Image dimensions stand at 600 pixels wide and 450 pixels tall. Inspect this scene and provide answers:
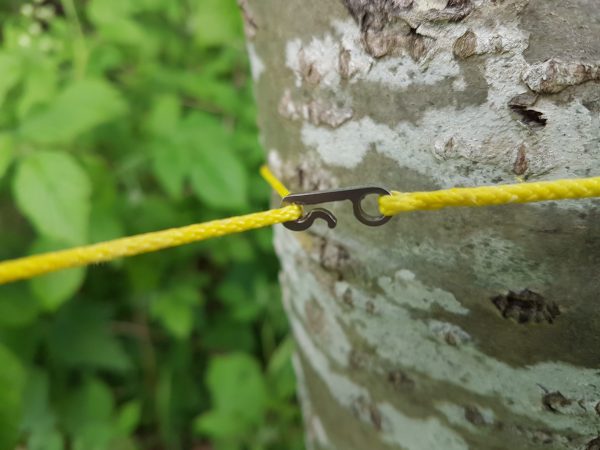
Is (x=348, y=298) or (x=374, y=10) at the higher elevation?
(x=374, y=10)

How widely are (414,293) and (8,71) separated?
3.33ft

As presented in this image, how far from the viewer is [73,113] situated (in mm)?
1136

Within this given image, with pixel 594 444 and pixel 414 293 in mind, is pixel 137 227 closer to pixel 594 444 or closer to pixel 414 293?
pixel 414 293

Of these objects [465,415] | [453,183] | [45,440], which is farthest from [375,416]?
[45,440]

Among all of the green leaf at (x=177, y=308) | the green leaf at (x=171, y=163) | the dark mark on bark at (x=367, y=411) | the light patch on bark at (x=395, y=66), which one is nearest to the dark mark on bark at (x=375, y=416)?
the dark mark on bark at (x=367, y=411)

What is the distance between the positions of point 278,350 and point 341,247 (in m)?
1.20

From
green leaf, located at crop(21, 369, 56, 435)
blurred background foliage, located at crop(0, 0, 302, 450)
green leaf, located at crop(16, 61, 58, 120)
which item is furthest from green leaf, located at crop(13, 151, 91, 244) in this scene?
green leaf, located at crop(21, 369, 56, 435)

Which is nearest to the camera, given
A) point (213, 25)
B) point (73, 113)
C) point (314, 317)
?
point (314, 317)

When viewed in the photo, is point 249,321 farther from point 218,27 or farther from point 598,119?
point 598,119

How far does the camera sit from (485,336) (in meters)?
0.51

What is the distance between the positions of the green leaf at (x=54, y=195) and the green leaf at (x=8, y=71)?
6.3 inches

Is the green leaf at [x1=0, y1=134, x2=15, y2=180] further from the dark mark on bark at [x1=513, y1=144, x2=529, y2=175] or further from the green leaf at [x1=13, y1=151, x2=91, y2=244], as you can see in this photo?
the dark mark on bark at [x1=513, y1=144, x2=529, y2=175]

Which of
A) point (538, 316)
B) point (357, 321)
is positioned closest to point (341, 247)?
point (357, 321)

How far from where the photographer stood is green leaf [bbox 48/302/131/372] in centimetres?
157
